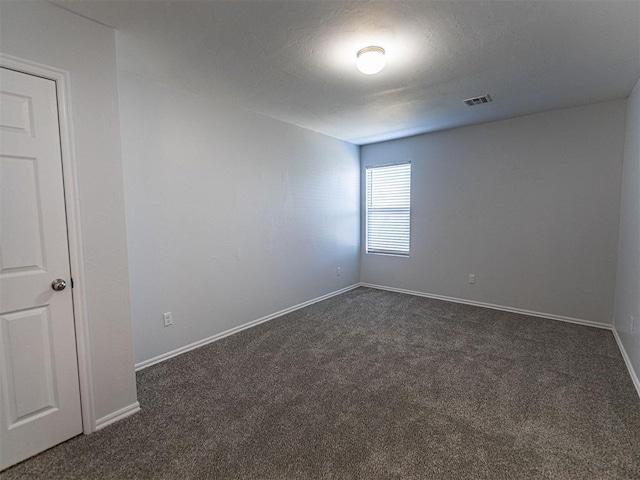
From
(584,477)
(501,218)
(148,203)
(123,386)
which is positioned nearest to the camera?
(584,477)

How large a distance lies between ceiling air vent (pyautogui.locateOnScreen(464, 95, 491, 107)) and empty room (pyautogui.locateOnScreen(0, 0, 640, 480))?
1.6 inches

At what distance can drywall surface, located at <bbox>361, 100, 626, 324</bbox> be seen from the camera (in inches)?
136

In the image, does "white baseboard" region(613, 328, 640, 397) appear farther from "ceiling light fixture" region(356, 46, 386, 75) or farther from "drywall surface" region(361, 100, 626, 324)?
"ceiling light fixture" region(356, 46, 386, 75)

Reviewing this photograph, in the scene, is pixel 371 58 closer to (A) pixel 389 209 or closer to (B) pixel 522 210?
(B) pixel 522 210

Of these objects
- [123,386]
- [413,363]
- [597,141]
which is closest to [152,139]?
[123,386]

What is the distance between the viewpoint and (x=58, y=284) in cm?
180

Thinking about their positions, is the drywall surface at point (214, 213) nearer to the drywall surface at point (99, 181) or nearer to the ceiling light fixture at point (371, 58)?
the drywall surface at point (99, 181)

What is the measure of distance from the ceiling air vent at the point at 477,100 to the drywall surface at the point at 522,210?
0.92m

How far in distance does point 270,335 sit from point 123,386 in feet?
4.94

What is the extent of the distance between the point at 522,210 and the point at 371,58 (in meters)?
2.93

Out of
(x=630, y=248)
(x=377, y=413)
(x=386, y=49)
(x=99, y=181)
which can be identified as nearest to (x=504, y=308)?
(x=630, y=248)

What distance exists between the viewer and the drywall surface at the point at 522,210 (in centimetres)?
344

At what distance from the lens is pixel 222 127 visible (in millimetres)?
3266

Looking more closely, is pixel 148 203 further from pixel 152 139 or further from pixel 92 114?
pixel 92 114
